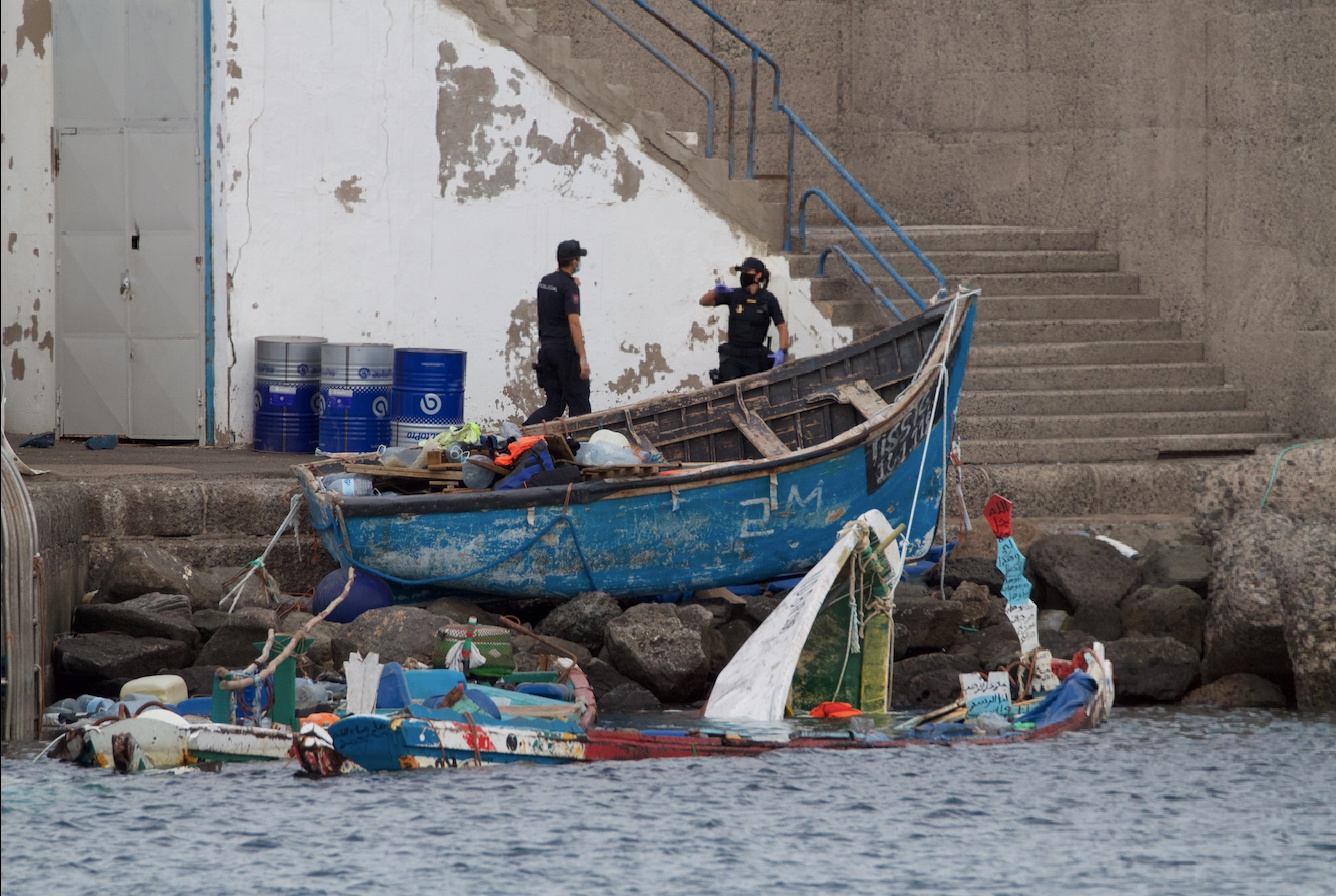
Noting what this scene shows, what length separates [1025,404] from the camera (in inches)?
559

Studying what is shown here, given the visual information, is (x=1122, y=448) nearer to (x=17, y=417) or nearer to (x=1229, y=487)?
(x=1229, y=487)

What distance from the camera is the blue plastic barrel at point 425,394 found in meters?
13.5

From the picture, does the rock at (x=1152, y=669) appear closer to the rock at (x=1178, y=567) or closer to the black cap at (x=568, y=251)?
the rock at (x=1178, y=567)

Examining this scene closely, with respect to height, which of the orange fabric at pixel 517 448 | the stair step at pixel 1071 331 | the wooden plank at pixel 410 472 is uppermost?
the stair step at pixel 1071 331

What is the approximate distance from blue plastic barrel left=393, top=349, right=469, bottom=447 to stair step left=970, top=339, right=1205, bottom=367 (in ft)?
13.7

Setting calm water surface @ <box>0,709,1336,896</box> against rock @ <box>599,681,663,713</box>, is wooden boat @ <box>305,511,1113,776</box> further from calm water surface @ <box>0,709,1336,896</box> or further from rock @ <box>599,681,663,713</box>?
rock @ <box>599,681,663,713</box>

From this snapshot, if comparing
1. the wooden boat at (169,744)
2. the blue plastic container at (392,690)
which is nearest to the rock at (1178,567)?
the blue plastic container at (392,690)

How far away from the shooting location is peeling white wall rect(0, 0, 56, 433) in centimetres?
1396

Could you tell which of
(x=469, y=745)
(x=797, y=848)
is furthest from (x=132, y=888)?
(x=797, y=848)

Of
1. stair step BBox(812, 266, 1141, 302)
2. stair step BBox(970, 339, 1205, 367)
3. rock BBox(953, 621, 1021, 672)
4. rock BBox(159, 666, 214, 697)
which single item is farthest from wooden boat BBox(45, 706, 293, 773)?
stair step BBox(970, 339, 1205, 367)

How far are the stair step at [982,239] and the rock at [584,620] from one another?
5.64m

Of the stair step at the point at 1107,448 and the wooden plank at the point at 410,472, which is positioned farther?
the stair step at the point at 1107,448

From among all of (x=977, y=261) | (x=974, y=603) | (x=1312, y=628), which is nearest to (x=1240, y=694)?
(x=1312, y=628)

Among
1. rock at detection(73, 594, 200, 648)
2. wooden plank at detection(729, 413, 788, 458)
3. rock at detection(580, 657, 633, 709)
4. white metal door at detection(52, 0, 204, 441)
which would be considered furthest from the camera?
white metal door at detection(52, 0, 204, 441)
